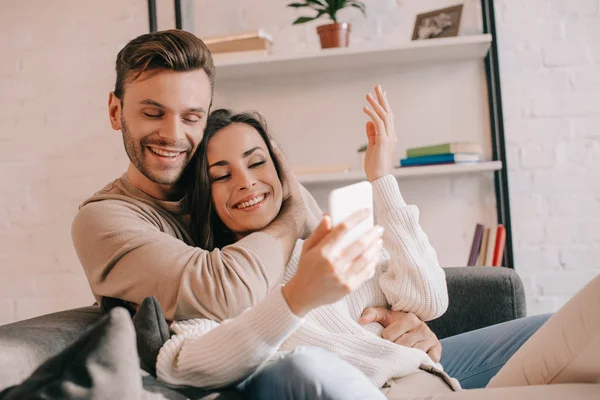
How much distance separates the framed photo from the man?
1090mm

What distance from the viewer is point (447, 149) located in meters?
2.45

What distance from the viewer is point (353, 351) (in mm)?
1389

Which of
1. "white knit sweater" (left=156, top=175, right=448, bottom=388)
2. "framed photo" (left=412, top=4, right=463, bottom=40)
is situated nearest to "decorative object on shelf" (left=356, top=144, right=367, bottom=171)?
"framed photo" (left=412, top=4, right=463, bottom=40)

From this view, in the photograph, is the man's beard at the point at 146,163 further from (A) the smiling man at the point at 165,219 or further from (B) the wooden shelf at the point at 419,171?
(B) the wooden shelf at the point at 419,171

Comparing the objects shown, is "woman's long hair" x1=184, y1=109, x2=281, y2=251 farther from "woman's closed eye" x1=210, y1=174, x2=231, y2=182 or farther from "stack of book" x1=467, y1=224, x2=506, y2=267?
"stack of book" x1=467, y1=224, x2=506, y2=267

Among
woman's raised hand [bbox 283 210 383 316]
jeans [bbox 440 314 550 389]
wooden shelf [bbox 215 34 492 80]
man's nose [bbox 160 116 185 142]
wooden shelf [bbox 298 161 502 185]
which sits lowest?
jeans [bbox 440 314 550 389]

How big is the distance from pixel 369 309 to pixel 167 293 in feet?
1.52

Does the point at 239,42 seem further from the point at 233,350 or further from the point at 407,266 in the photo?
the point at 233,350

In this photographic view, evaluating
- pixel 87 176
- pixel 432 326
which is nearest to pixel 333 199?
pixel 432 326

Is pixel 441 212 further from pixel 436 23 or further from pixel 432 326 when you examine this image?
pixel 432 326

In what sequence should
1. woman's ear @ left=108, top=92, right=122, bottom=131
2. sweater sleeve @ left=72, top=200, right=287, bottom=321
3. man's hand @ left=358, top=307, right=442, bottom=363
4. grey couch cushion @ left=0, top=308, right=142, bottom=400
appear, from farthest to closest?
woman's ear @ left=108, top=92, right=122, bottom=131 < man's hand @ left=358, top=307, right=442, bottom=363 < sweater sleeve @ left=72, top=200, right=287, bottom=321 < grey couch cushion @ left=0, top=308, right=142, bottom=400

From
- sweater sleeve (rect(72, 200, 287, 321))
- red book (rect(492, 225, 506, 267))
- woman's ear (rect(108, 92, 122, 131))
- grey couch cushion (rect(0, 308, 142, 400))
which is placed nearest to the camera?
grey couch cushion (rect(0, 308, 142, 400))

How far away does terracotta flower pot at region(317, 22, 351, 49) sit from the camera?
251 centimetres

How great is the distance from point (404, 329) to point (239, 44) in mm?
1368
